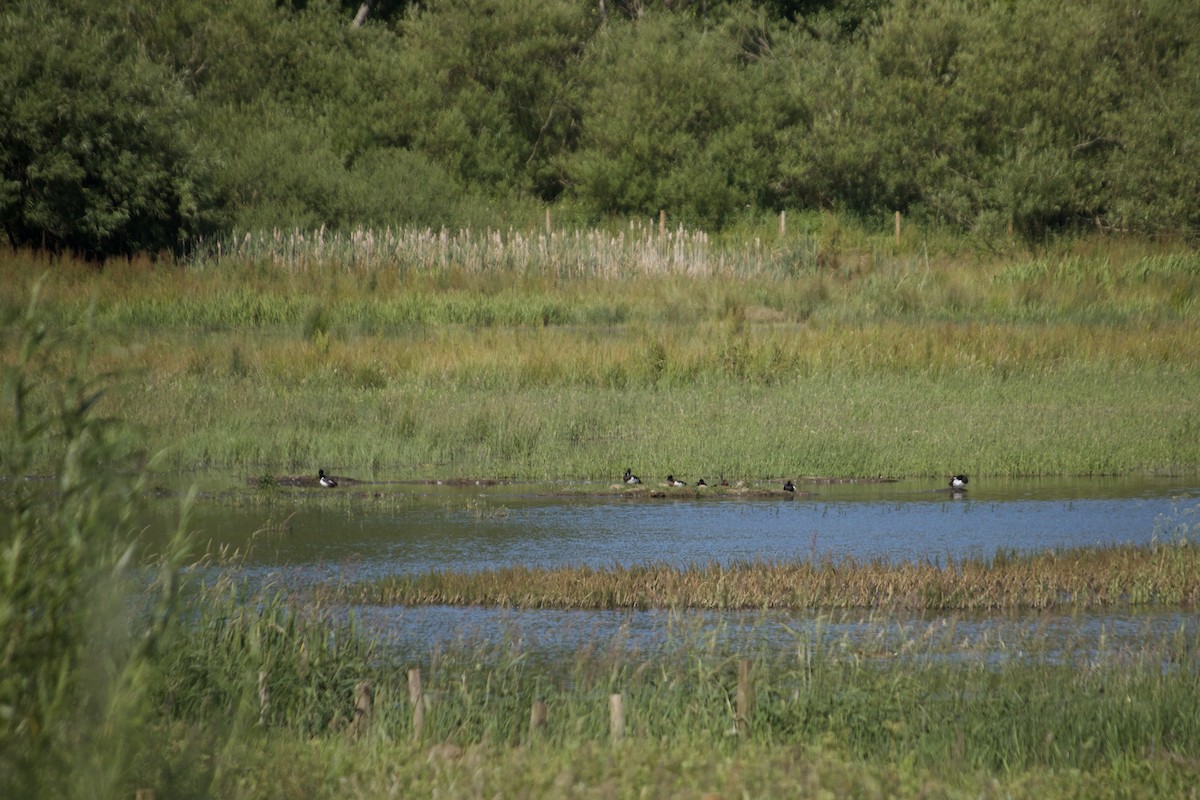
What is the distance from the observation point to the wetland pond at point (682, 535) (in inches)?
426

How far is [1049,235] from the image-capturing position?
39.7 meters

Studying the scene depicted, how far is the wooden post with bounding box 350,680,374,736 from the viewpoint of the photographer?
7.84 meters

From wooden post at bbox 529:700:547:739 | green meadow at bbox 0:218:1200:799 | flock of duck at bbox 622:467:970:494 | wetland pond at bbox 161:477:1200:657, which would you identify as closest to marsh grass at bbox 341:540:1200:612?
green meadow at bbox 0:218:1200:799

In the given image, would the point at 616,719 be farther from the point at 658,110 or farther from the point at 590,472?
the point at 658,110

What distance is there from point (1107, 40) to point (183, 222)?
25660 millimetres

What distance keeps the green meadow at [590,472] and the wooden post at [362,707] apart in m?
0.03

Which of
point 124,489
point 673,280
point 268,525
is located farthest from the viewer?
point 673,280

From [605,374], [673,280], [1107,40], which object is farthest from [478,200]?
[605,374]

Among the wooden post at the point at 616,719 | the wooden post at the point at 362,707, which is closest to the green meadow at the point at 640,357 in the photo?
the wooden post at the point at 362,707

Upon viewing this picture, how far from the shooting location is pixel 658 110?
45312mm

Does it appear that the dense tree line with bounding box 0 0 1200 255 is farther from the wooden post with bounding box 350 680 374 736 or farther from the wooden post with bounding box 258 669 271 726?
the wooden post with bounding box 350 680 374 736

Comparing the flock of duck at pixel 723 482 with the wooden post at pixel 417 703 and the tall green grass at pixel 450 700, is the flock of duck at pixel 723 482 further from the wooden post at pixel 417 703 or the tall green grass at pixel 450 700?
the wooden post at pixel 417 703

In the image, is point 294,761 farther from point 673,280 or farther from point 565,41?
point 565,41

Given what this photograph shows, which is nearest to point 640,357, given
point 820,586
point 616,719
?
point 820,586
